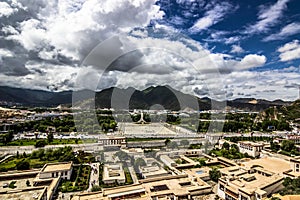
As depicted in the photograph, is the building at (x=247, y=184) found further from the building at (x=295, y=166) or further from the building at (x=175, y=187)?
the building at (x=295, y=166)

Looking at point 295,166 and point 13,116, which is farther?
point 13,116

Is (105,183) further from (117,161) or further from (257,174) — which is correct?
(257,174)

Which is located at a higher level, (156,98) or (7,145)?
(156,98)

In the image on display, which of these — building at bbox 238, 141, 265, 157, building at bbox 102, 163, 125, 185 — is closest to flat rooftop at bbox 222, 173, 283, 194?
building at bbox 102, 163, 125, 185

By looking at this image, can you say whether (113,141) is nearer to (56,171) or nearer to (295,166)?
(56,171)

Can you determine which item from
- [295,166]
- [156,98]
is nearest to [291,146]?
Result: [295,166]
